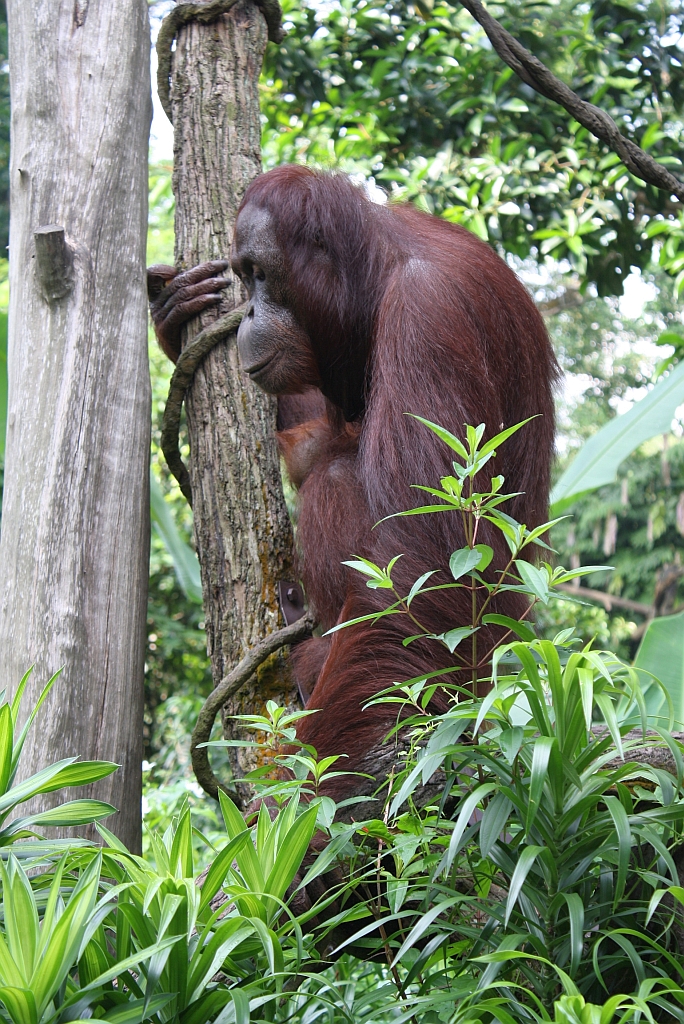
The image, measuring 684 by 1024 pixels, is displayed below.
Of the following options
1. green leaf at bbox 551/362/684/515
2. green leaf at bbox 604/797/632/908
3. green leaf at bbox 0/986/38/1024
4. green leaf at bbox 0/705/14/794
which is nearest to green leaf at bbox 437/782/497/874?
green leaf at bbox 604/797/632/908

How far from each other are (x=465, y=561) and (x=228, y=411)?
127 cm

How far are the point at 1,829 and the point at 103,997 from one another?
1.12 feet

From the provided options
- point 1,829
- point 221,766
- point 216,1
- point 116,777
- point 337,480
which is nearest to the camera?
point 1,829

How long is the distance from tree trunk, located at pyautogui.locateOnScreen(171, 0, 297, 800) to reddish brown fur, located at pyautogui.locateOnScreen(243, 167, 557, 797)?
11 centimetres

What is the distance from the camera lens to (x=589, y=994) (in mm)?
1201

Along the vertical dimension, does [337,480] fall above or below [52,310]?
below

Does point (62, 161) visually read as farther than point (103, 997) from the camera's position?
Yes

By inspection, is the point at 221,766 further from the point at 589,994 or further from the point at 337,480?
the point at 589,994

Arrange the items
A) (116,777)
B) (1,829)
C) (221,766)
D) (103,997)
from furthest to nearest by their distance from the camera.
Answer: (221,766)
(116,777)
(1,829)
(103,997)

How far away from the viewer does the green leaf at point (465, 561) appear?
43.9 inches

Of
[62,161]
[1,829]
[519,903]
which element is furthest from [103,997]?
[62,161]

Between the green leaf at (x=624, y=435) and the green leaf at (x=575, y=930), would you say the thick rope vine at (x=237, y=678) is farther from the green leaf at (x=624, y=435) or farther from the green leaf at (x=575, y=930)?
the green leaf at (x=624, y=435)

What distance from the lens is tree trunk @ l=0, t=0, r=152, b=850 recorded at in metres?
1.92

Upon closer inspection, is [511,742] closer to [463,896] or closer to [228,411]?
[463,896]
